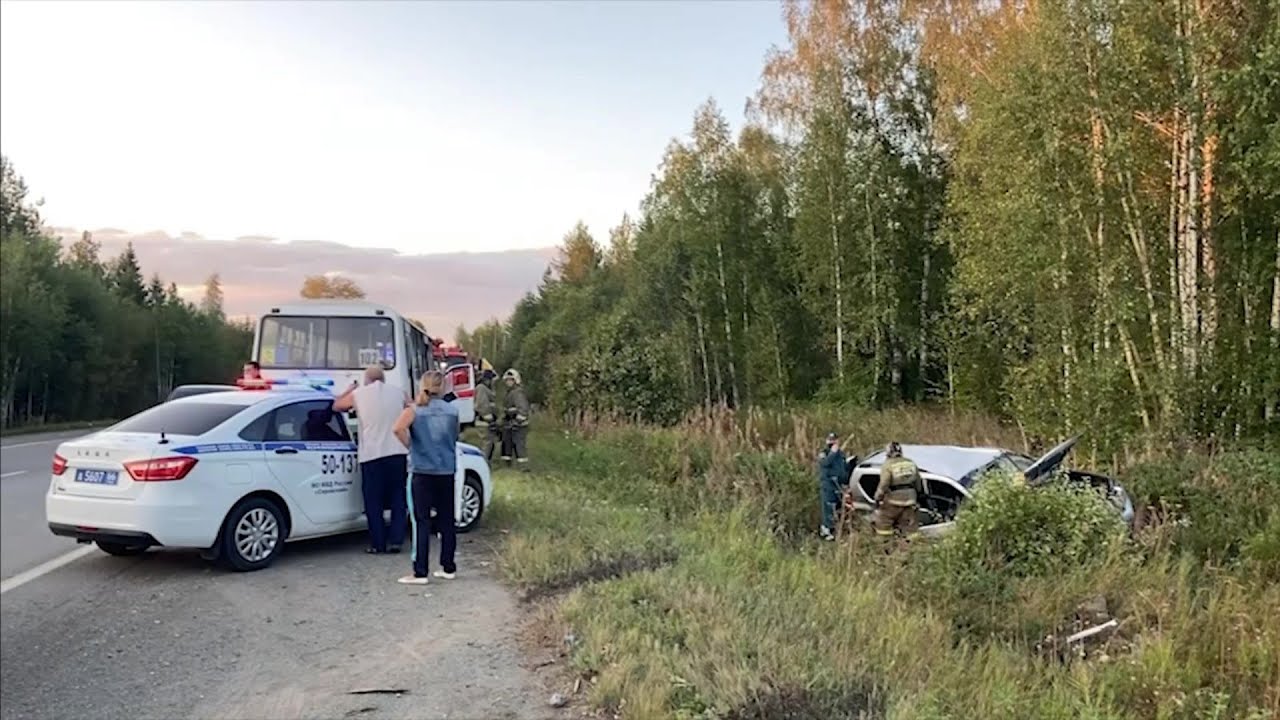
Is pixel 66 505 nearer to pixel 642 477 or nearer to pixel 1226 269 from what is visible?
pixel 642 477

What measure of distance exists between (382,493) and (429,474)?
4.15ft

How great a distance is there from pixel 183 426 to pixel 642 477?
9.18 m

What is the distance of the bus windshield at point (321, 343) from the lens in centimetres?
1440

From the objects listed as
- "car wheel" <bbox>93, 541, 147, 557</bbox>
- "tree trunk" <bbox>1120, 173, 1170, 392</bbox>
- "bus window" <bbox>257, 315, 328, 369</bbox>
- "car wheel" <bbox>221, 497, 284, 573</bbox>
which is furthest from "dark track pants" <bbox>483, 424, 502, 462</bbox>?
"tree trunk" <bbox>1120, 173, 1170, 392</bbox>

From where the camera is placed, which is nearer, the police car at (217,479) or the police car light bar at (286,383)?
the police car at (217,479)

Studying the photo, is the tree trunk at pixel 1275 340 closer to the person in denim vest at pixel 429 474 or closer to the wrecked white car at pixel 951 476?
the wrecked white car at pixel 951 476

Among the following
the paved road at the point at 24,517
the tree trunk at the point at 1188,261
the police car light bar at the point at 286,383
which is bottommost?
the paved road at the point at 24,517

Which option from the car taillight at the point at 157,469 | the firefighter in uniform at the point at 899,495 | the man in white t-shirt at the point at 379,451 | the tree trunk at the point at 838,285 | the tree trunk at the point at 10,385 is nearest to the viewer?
the car taillight at the point at 157,469

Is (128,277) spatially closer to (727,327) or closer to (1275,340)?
(727,327)

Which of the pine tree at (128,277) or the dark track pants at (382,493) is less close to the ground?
the pine tree at (128,277)

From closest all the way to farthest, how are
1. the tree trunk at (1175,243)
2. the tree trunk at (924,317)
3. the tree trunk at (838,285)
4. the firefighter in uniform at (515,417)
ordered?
the tree trunk at (1175,243)
the firefighter in uniform at (515,417)
the tree trunk at (924,317)
the tree trunk at (838,285)

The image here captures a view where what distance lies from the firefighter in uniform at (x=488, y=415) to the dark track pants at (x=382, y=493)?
8.39 metres

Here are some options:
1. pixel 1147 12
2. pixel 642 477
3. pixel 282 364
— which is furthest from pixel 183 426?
pixel 1147 12

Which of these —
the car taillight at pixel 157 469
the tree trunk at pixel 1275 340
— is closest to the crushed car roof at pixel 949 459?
the tree trunk at pixel 1275 340
